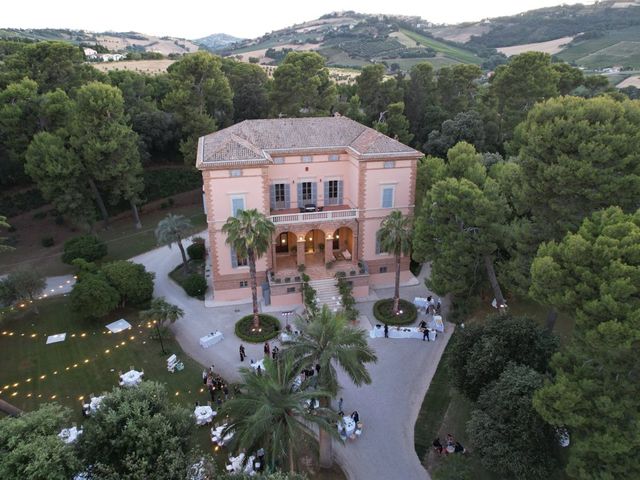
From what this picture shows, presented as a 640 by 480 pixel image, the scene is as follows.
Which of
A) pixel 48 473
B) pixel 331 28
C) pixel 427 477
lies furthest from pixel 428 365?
pixel 331 28

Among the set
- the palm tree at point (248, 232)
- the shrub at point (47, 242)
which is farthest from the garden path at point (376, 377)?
the shrub at point (47, 242)

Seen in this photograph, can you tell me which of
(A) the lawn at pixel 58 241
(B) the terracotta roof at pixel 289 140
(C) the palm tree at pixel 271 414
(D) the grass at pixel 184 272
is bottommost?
(D) the grass at pixel 184 272

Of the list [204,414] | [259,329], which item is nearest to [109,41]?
[259,329]

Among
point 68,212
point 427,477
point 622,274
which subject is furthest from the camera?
point 68,212

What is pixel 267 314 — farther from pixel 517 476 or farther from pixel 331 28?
pixel 331 28

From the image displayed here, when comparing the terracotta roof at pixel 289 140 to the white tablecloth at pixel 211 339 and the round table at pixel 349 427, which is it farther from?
the round table at pixel 349 427

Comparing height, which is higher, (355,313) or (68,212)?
(68,212)

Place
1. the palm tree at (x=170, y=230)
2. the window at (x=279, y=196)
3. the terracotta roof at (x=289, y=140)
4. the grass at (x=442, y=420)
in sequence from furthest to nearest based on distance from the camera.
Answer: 1. the palm tree at (x=170, y=230)
2. the window at (x=279, y=196)
3. the terracotta roof at (x=289, y=140)
4. the grass at (x=442, y=420)
